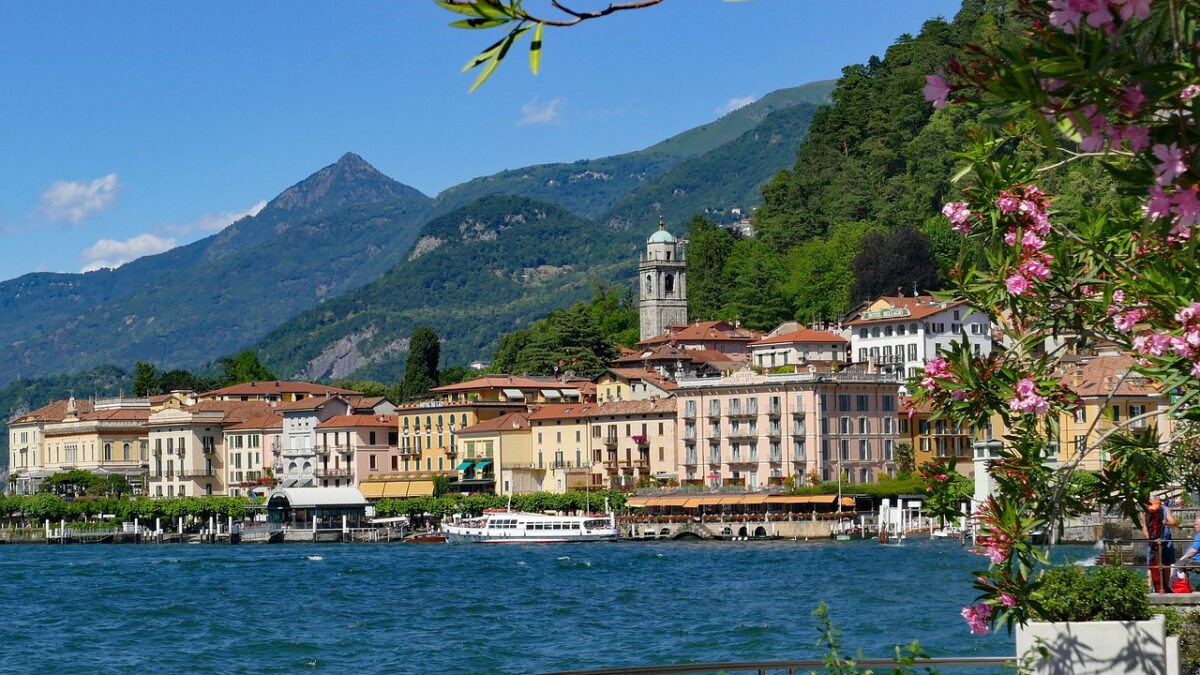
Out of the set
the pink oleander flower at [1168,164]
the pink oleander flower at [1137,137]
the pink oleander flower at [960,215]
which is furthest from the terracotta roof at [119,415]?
the pink oleander flower at [1168,164]

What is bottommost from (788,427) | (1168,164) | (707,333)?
(788,427)

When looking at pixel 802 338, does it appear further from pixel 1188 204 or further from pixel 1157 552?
pixel 1188 204

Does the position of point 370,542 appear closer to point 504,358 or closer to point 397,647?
point 504,358

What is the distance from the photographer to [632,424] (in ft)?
328

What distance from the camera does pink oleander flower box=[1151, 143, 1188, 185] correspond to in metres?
4.82

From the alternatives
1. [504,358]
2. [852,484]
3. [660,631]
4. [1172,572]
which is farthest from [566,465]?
[1172,572]

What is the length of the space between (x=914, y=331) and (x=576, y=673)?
92.7 meters

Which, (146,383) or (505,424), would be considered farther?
(146,383)

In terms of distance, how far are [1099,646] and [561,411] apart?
9300 cm

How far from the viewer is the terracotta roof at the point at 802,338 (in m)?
102

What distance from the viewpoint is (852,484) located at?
91.2 m

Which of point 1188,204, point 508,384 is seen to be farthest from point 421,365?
point 1188,204

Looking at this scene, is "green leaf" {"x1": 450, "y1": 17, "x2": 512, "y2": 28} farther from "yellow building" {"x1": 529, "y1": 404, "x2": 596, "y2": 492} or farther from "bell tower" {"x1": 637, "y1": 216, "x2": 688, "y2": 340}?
"bell tower" {"x1": 637, "y1": 216, "x2": 688, "y2": 340}

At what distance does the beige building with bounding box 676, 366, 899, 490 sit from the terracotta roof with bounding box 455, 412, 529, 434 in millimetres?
12632
